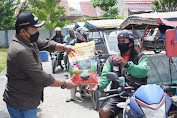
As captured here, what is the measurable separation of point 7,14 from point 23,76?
22442 mm

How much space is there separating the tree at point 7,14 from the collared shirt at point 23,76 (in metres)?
21.6

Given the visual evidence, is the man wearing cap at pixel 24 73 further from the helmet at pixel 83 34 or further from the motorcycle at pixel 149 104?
the helmet at pixel 83 34

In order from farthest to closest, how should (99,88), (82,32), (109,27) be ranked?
(109,27) < (82,32) < (99,88)

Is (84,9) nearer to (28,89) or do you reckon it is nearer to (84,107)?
(84,107)

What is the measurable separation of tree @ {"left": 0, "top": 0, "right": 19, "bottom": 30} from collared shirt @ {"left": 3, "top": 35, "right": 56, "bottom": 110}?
21.6 m

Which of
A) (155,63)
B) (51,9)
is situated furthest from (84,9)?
(155,63)

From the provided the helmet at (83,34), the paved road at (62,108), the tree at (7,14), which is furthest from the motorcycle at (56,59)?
the tree at (7,14)

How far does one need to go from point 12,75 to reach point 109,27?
6500 mm

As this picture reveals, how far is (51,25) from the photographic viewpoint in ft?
81.9

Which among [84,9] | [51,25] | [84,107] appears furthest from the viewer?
[84,9]

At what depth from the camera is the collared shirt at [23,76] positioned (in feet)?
8.10

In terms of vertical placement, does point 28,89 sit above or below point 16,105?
above

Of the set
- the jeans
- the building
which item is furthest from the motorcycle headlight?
the building

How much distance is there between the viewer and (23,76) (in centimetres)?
256
